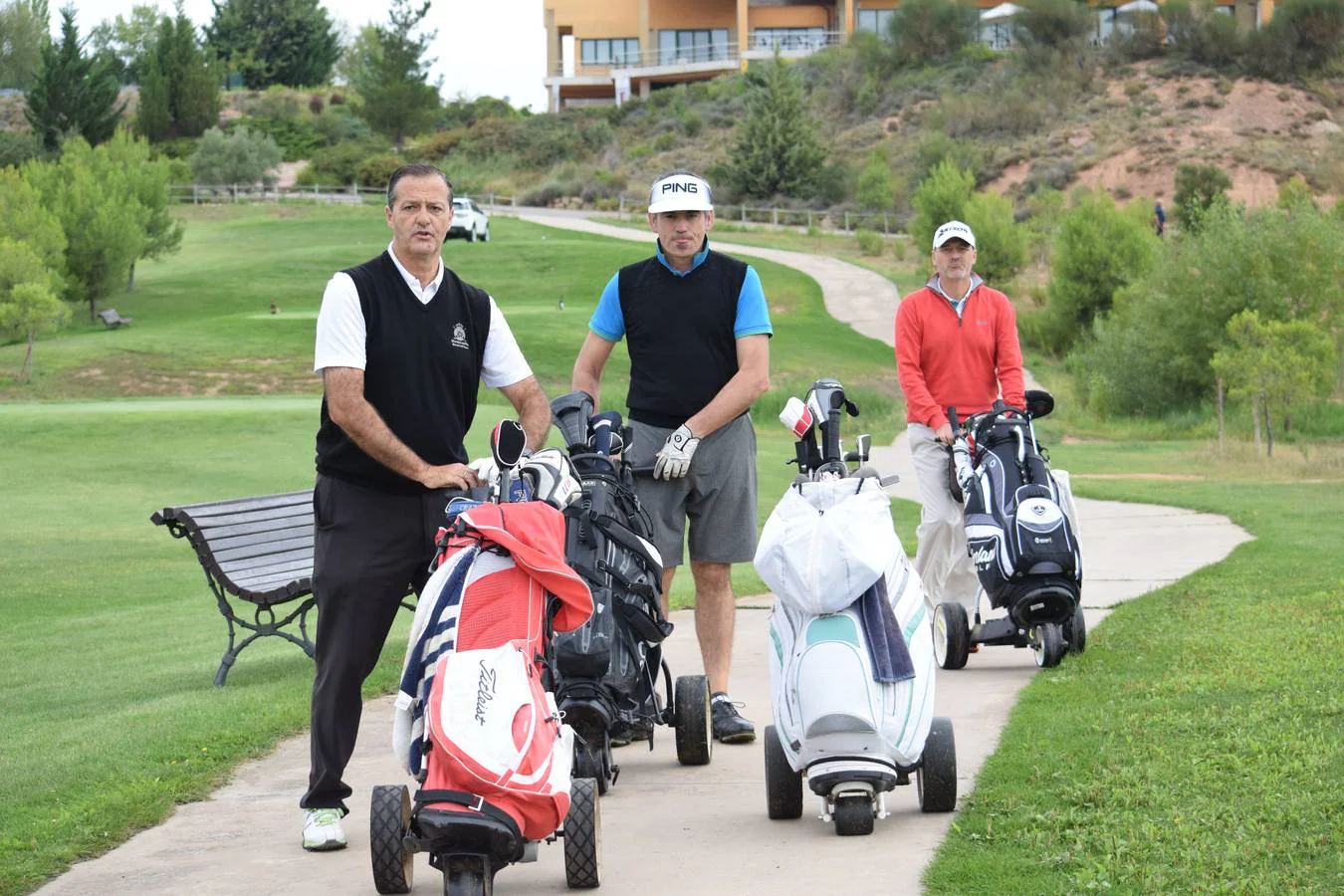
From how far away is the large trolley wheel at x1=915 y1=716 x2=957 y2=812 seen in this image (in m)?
5.84

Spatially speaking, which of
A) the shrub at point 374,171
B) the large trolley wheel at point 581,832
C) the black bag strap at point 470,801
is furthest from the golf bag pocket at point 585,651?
the shrub at point 374,171

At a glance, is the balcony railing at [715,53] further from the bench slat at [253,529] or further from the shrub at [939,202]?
the bench slat at [253,529]

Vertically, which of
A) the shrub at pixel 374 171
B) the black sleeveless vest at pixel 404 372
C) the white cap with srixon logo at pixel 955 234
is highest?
the shrub at pixel 374 171

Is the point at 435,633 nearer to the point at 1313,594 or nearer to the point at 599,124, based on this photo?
the point at 1313,594

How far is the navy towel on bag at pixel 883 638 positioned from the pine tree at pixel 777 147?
74.3 metres

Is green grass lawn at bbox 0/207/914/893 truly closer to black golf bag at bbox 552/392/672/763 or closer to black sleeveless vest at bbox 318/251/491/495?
black sleeveless vest at bbox 318/251/491/495

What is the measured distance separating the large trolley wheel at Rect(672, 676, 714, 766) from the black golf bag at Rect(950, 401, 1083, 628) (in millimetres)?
2108

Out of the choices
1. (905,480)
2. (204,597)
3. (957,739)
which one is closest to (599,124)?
(905,480)

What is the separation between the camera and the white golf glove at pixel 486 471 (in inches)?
216

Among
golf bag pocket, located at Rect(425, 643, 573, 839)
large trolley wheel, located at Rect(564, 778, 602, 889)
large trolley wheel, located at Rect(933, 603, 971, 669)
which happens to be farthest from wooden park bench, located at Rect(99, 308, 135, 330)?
golf bag pocket, located at Rect(425, 643, 573, 839)

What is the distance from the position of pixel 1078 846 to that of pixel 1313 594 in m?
5.66

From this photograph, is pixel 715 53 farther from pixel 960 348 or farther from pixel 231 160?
pixel 960 348

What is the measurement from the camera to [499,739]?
448 centimetres

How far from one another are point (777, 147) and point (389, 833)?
75.8m
